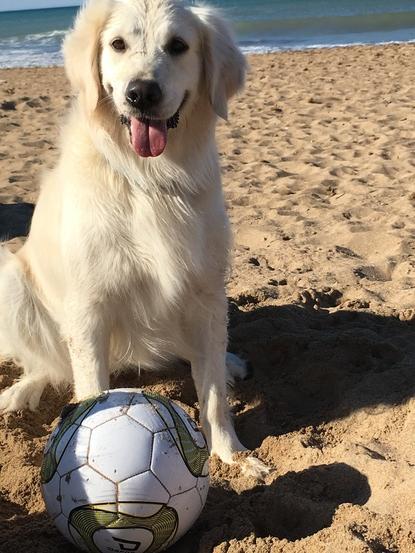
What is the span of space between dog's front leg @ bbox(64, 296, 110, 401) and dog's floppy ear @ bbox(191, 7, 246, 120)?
3.35ft

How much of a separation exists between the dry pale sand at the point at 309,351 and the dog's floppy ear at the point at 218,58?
1.44 meters

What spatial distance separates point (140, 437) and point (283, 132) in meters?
7.39

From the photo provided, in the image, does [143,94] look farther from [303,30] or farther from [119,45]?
[303,30]

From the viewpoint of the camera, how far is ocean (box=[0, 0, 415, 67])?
21219 mm

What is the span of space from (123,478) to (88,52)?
176 centimetres

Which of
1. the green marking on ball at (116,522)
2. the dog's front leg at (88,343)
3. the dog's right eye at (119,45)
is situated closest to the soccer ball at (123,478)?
the green marking on ball at (116,522)

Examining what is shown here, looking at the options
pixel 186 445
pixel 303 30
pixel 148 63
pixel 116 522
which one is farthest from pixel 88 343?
pixel 303 30

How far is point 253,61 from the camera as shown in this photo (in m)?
16.8

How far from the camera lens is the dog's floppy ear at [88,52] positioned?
115 inches

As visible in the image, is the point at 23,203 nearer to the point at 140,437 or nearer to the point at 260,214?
the point at 260,214

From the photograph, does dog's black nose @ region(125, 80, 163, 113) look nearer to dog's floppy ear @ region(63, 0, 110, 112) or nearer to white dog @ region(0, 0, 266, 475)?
white dog @ region(0, 0, 266, 475)

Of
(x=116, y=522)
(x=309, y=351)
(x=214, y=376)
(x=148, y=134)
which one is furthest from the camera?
(x=309, y=351)

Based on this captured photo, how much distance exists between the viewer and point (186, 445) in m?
2.38

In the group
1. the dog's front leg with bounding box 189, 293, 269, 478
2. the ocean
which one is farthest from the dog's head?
the ocean
